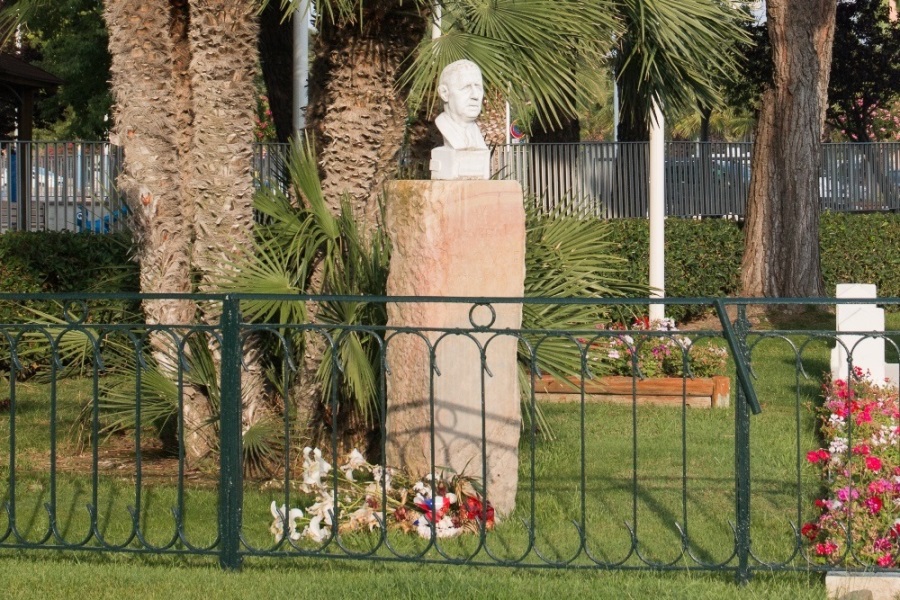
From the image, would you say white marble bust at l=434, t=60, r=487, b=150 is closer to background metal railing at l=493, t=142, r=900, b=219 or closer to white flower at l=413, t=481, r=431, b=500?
white flower at l=413, t=481, r=431, b=500

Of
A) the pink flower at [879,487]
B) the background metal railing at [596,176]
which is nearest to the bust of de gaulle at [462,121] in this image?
the pink flower at [879,487]

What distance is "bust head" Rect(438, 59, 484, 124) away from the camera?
688 cm

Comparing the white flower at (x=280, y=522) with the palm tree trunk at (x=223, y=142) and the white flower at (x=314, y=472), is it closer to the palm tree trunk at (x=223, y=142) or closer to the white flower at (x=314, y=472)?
the white flower at (x=314, y=472)

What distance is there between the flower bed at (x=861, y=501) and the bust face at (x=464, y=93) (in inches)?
92.8

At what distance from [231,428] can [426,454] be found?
4.45 ft

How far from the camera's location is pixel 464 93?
6887 millimetres

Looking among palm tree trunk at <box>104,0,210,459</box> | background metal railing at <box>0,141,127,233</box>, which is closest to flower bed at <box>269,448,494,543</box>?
palm tree trunk at <box>104,0,210,459</box>

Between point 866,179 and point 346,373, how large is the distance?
1585 centimetres

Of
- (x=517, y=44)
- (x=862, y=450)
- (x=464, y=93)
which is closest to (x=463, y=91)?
(x=464, y=93)

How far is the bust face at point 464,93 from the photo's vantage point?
6.87 metres

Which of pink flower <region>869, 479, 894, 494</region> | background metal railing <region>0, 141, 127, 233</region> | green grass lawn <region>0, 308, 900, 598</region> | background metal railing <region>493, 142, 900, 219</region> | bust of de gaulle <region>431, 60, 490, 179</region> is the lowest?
green grass lawn <region>0, 308, 900, 598</region>

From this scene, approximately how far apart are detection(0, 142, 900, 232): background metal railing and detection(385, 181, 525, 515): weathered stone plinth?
7618 mm

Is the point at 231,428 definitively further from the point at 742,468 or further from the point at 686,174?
the point at 686,174

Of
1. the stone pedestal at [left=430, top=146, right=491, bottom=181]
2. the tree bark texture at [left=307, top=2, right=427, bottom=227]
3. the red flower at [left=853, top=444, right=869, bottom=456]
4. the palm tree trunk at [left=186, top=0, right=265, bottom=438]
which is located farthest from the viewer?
the tree bark texture at [left=307, top=2, right=427, bottom=227]
